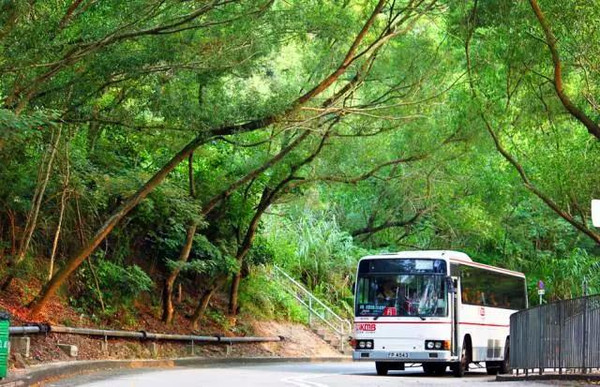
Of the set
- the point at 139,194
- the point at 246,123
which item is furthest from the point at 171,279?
the point at 246,123

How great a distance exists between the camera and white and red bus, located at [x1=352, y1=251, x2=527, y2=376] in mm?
23922

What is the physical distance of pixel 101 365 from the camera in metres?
21.5

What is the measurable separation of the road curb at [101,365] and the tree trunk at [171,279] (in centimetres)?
191

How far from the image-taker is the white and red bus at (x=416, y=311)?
23922 millimetres

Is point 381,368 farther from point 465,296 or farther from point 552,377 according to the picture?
point 552,377

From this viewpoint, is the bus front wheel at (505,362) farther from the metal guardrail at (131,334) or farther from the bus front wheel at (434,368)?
the metal guardrail at (131,334)

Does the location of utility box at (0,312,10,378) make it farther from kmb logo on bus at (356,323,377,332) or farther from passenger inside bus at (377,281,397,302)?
passenger inside bus at (377,281,397,302)

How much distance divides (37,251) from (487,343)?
12.6 metres

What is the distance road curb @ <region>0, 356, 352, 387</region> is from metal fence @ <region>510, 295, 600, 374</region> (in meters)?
9.13

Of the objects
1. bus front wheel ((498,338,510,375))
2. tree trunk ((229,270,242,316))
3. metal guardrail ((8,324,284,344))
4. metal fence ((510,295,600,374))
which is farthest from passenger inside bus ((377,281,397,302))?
tree trunk ((229,270,242,316))

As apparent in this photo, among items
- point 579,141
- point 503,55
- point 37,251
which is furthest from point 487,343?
point 37,251

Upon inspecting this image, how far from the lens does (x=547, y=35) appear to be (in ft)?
59.6

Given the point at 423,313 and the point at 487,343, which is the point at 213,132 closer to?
the point at 423,313

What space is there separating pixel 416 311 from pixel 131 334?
288 inches
